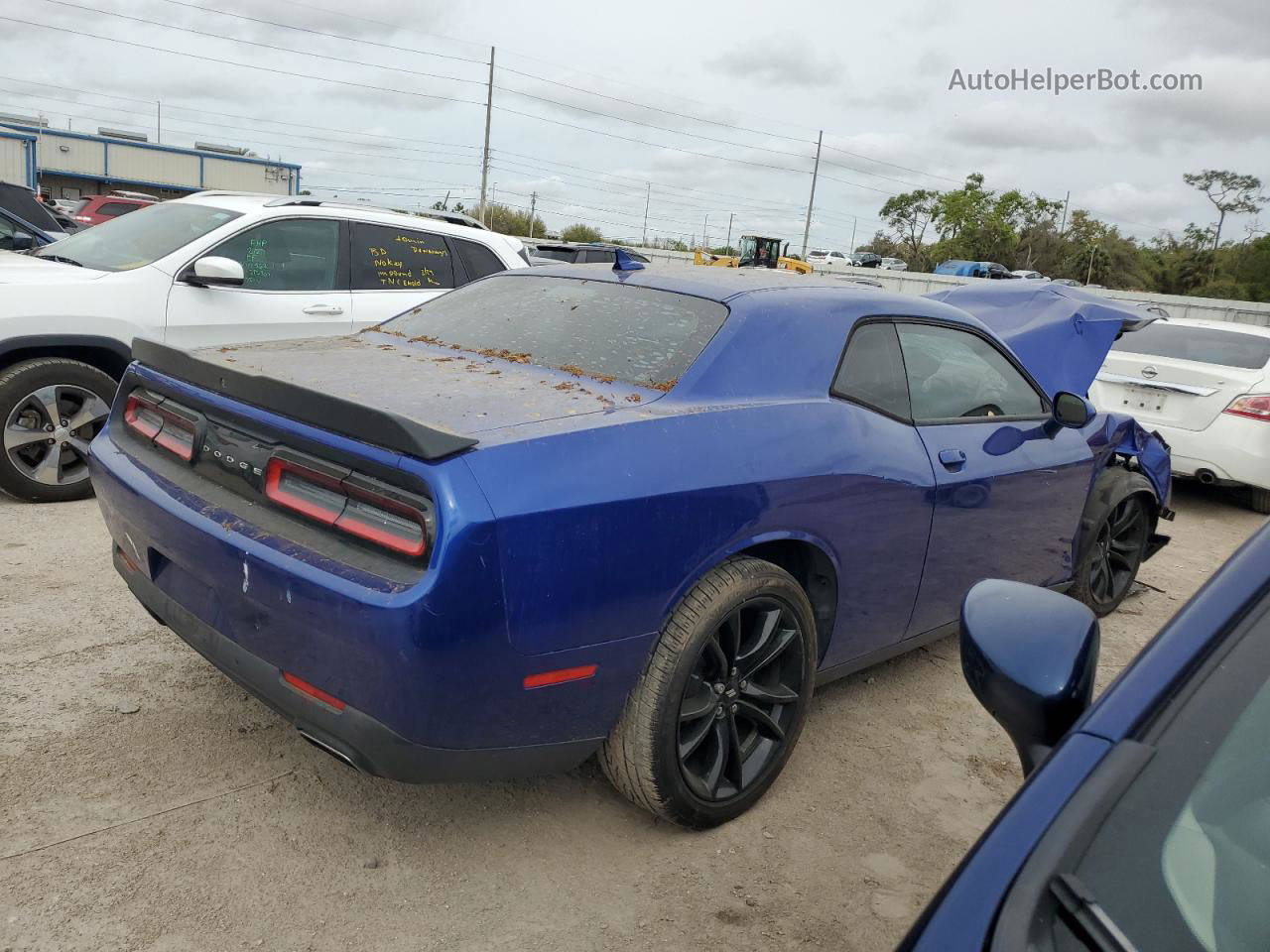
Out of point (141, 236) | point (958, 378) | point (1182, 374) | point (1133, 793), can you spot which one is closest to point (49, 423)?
point (141, 236)

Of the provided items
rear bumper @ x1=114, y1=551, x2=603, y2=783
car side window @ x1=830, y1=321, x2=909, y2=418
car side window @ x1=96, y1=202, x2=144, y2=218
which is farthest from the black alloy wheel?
car side window @ x1=96, y1=202, x2=144, y2=218

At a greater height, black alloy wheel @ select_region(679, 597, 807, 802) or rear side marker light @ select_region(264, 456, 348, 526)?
rear side marker light @ select_region(264, 456, 348, 526)

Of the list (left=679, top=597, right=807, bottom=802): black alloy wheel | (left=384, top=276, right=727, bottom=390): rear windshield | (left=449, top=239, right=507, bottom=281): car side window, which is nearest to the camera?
(left=679, top=597, right=807, bottom=802): black alloy wheel

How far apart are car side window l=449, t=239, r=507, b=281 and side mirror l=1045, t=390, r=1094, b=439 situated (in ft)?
13.0

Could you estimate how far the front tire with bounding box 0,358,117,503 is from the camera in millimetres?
5102

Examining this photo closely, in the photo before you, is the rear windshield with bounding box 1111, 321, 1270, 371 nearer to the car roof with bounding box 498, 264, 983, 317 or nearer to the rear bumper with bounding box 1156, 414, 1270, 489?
the rear bumper with bounding box 1156, 414, 1270, 489

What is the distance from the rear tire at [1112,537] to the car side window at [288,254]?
4.63 m

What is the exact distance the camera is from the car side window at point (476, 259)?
271 inches

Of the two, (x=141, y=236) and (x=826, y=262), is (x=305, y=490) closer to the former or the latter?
(x=141, y=236)

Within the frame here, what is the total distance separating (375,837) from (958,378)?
269 cm

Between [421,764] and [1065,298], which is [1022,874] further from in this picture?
[1065,298]

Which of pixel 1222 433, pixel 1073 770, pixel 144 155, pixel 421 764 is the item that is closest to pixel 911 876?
pixel 421 764

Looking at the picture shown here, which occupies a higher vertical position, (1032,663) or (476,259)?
(476,259)

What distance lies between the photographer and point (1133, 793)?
1.24 metres
